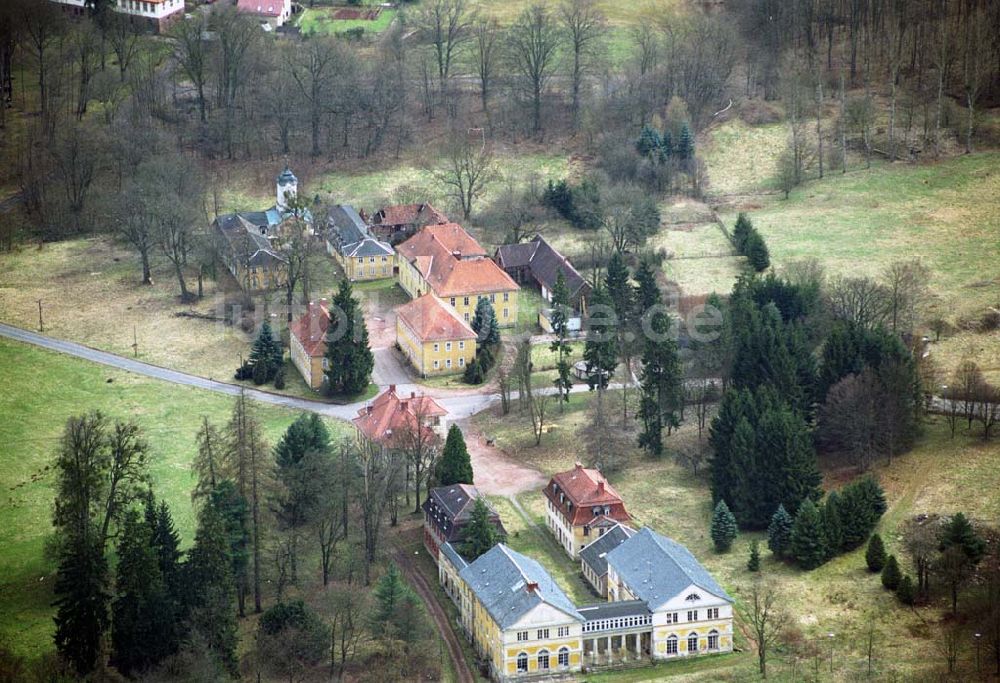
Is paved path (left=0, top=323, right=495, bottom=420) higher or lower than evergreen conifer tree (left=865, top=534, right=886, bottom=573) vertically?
higher

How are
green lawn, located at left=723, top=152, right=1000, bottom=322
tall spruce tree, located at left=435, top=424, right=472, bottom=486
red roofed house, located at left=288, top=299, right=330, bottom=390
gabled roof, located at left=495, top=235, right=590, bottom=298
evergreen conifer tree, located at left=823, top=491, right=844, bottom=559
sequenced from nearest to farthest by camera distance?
evergreen conifer tree, located at left=823, top=491, right=844, bottom=559 < tall spruce tree, located at left=435, top=424, right=472, bottom=486 < red roofed house, located at left=288, top=299, right=330, bottom=390 < green lawn, located at left=723, top=152, right=1000, bottom=322 < gabled roof, located at left=495, top=235, right=590, bottom=298

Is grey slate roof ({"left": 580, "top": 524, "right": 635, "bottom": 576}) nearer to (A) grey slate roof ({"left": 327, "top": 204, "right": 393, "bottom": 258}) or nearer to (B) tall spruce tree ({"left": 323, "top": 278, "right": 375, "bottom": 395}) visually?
(B) tall spruce tree ({"left": 323, "top": 278, "right": 375, "bottom": 395})

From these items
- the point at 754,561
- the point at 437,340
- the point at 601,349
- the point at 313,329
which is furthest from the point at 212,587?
the point at 437,340

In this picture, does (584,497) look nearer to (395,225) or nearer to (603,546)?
(603,546)

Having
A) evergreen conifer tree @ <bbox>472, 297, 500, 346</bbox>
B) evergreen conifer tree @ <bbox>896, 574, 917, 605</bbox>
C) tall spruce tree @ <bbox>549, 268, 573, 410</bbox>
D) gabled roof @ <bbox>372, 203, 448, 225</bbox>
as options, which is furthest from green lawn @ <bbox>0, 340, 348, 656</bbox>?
evergreen conifer tree @ <bbox>896, 574, 917, 605</bbox>

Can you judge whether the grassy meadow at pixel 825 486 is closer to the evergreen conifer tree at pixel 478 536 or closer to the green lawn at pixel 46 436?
the evergreen conifer tree at pixel 478 536
